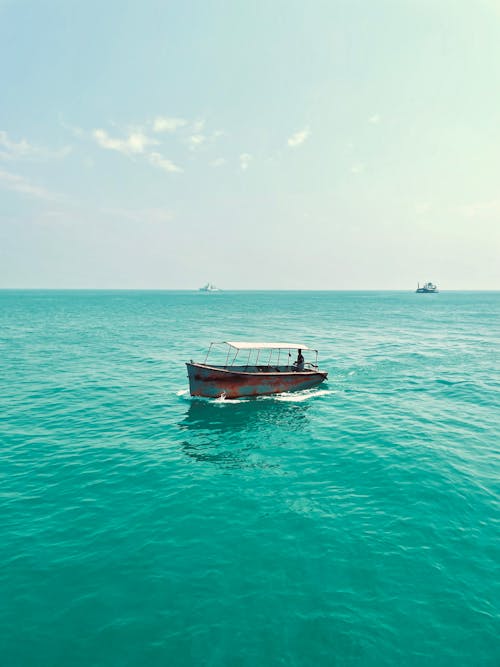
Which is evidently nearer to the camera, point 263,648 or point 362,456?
point 263,648

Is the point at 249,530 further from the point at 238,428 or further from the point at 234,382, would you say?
the point at 234,382

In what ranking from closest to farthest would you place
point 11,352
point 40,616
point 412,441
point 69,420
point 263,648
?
point 263,648 → point 40,616 → point 412,441 → point 69,420 → point 11,352

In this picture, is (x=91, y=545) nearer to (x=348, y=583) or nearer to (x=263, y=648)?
(x=263, y=648)

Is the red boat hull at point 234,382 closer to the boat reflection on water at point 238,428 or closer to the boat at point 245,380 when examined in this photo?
the boat at point 245,380

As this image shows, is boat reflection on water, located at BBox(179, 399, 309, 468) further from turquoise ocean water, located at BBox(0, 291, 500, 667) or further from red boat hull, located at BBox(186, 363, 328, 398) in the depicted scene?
red boat hull, located at BBox(186, 363, 328, 398)

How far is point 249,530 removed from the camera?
14945mm

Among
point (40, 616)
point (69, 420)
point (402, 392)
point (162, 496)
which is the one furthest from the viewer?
point (402, 392)

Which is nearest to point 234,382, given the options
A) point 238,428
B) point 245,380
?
point 245,380

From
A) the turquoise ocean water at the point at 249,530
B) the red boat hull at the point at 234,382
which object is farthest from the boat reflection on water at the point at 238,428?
the red boat hull at the point at 234,382

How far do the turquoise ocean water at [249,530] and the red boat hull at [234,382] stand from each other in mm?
1168

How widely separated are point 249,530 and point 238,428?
11.4 m

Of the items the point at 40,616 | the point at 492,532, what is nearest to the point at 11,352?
the point at 40,616

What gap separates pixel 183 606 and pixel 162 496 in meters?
6.31

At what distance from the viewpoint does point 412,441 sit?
2339 centimetres
